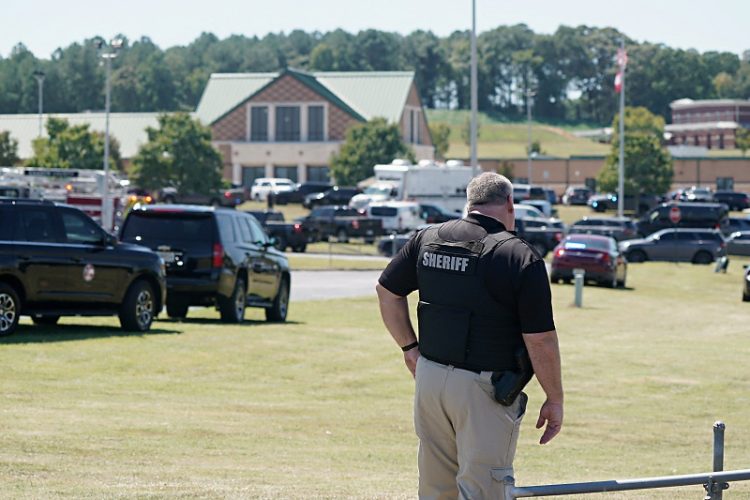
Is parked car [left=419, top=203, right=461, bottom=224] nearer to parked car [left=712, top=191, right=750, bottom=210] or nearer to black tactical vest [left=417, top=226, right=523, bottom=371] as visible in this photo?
parked car [left=712, top=191, right=750, bottom=210]

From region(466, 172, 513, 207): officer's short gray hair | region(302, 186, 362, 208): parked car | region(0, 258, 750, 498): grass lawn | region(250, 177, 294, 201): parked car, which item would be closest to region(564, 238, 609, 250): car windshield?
region(0, 258, 750, 498): grass lawn

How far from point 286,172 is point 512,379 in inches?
4235

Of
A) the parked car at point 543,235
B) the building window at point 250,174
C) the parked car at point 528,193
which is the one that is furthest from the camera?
the building window at point 250,174

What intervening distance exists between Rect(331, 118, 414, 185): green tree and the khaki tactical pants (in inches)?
3733

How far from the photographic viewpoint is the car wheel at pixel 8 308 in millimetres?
18781

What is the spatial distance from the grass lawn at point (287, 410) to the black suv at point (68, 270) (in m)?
0.47

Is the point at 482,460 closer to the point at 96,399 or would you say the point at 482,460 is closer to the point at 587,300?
the point at 96,399

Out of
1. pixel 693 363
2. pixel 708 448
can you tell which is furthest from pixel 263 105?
pixel 708 448

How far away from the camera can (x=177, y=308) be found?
2445 centimetres

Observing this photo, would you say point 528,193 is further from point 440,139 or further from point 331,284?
point 331,284

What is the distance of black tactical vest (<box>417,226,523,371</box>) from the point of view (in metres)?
6.58

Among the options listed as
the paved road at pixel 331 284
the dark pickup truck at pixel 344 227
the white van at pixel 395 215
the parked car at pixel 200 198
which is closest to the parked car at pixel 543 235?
the white van at pixel 395 215

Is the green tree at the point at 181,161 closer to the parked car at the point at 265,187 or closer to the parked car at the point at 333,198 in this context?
the parked car at the point at 333,198

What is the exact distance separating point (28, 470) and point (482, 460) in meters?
4.54
